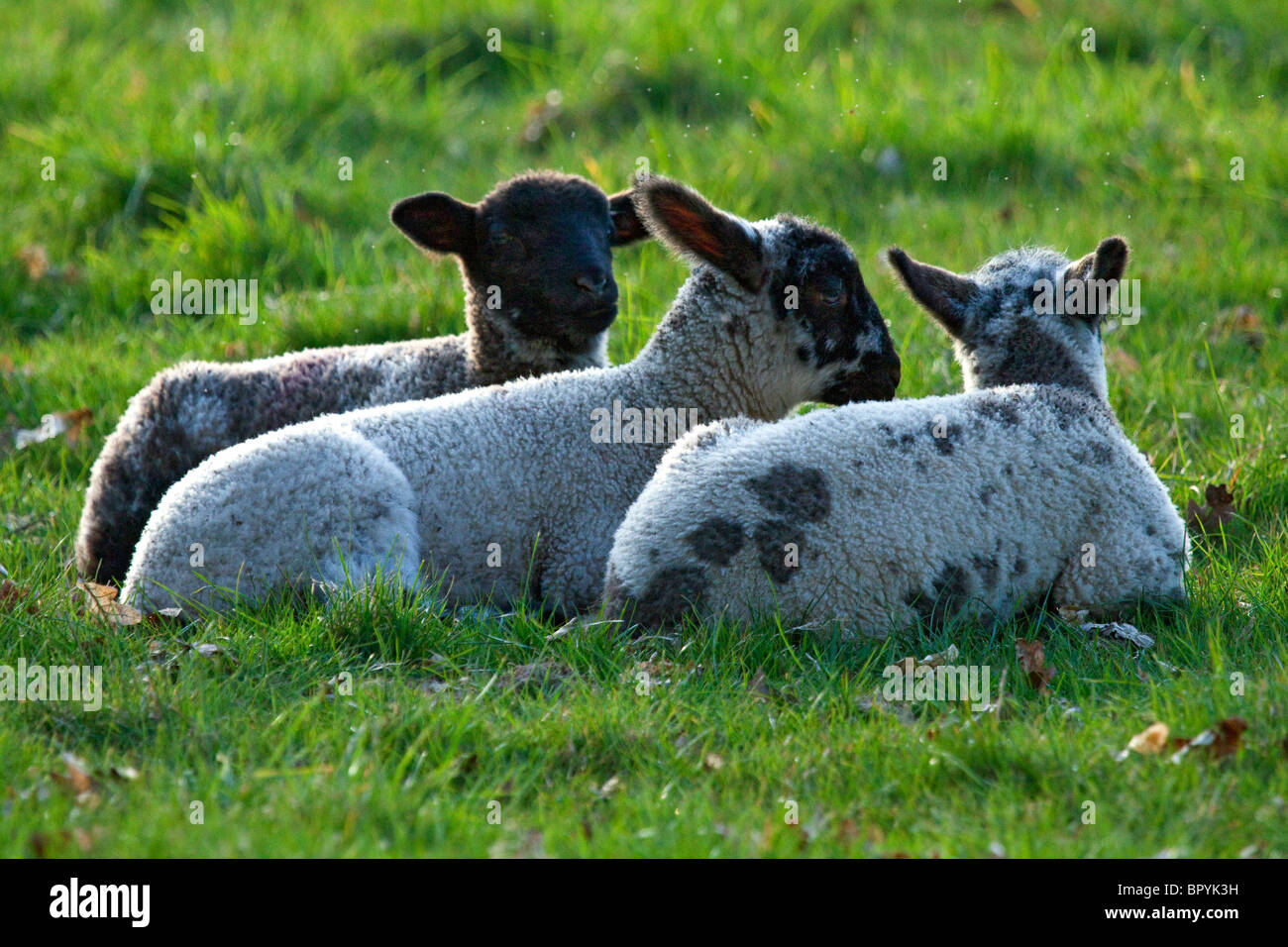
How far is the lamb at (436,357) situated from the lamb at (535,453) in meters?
0.69

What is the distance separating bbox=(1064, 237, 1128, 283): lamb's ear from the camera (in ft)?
17.0

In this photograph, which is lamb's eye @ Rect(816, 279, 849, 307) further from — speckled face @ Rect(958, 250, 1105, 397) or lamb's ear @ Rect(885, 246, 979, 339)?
speckled face @ Rect(958, 250, 1105, 397)

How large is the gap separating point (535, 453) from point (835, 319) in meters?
1.21

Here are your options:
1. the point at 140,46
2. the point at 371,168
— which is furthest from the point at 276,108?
the point at 140,46

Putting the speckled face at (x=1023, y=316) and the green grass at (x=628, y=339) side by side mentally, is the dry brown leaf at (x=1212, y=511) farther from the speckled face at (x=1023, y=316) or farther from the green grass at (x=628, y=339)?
the speckled face at (x=1023, y=316)

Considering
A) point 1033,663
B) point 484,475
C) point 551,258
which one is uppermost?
point 551,258

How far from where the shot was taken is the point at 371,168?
9.62 meters

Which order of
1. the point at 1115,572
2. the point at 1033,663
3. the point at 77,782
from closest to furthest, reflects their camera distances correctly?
the point at 77,782, the point at 1033,663, the point at 1115,572

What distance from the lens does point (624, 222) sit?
658 centimetres

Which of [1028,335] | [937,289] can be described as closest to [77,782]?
[937,289]

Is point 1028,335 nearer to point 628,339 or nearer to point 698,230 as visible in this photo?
point 698,230

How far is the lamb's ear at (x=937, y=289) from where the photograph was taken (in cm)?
534

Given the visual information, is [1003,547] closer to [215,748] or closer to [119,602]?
[215,748]

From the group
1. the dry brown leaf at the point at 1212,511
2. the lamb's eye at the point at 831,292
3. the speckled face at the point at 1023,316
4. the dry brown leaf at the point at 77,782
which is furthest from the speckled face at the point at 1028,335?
the dry brown leaf at the point at 77,782
